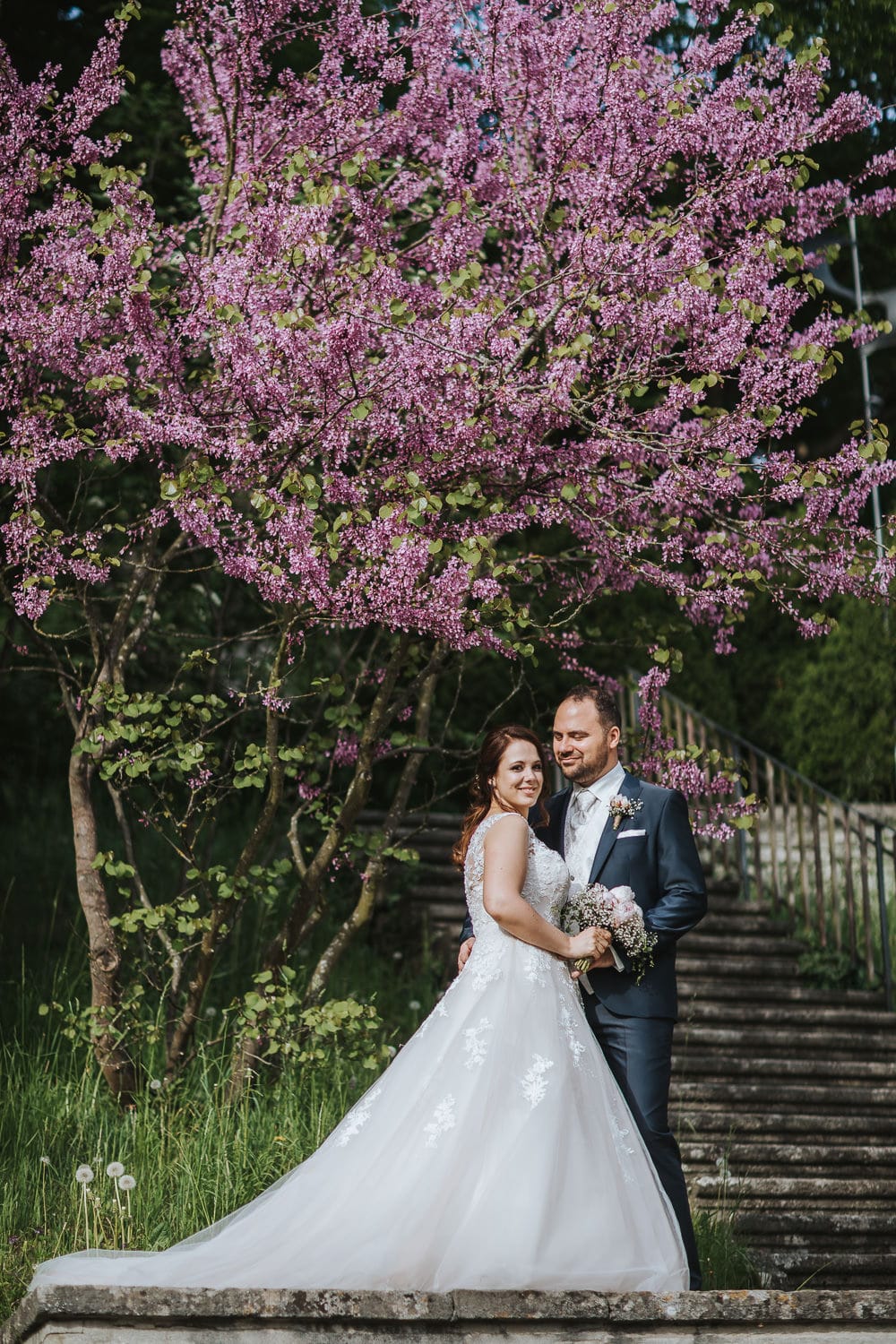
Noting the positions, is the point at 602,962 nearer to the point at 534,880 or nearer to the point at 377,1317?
the point at 534,880

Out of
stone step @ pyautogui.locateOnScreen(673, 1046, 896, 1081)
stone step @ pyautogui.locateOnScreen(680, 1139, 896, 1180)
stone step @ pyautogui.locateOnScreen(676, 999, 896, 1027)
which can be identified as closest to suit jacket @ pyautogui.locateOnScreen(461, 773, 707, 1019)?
stone step @ pyautogui.locateOnScreen(680, 1139, 896, 1180)

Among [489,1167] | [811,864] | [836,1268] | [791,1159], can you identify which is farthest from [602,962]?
[811,864]

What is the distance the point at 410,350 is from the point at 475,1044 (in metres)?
2.29

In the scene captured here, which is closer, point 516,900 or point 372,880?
point 516,900

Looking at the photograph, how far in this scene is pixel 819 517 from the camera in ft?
18.2

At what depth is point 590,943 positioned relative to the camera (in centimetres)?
429

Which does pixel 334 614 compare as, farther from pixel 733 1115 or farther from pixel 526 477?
pixel 733 1115

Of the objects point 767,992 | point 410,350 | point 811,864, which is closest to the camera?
point 410,350

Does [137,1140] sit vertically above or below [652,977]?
below

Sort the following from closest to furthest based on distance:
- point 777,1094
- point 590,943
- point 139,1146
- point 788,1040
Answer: point 590,943 → point 139,1146 → point 777,1094 → point 788,1040

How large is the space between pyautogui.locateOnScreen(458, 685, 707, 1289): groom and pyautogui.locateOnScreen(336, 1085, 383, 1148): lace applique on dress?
54 cm

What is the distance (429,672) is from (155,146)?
5068mm

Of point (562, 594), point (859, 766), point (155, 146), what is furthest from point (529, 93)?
point (859, 766)

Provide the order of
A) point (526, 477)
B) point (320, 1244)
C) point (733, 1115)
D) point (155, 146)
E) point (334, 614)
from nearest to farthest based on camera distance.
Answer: point (320, 1244) < point (334, 614) < point (526, 477) < point (733, 1115) < point (155, 146)
